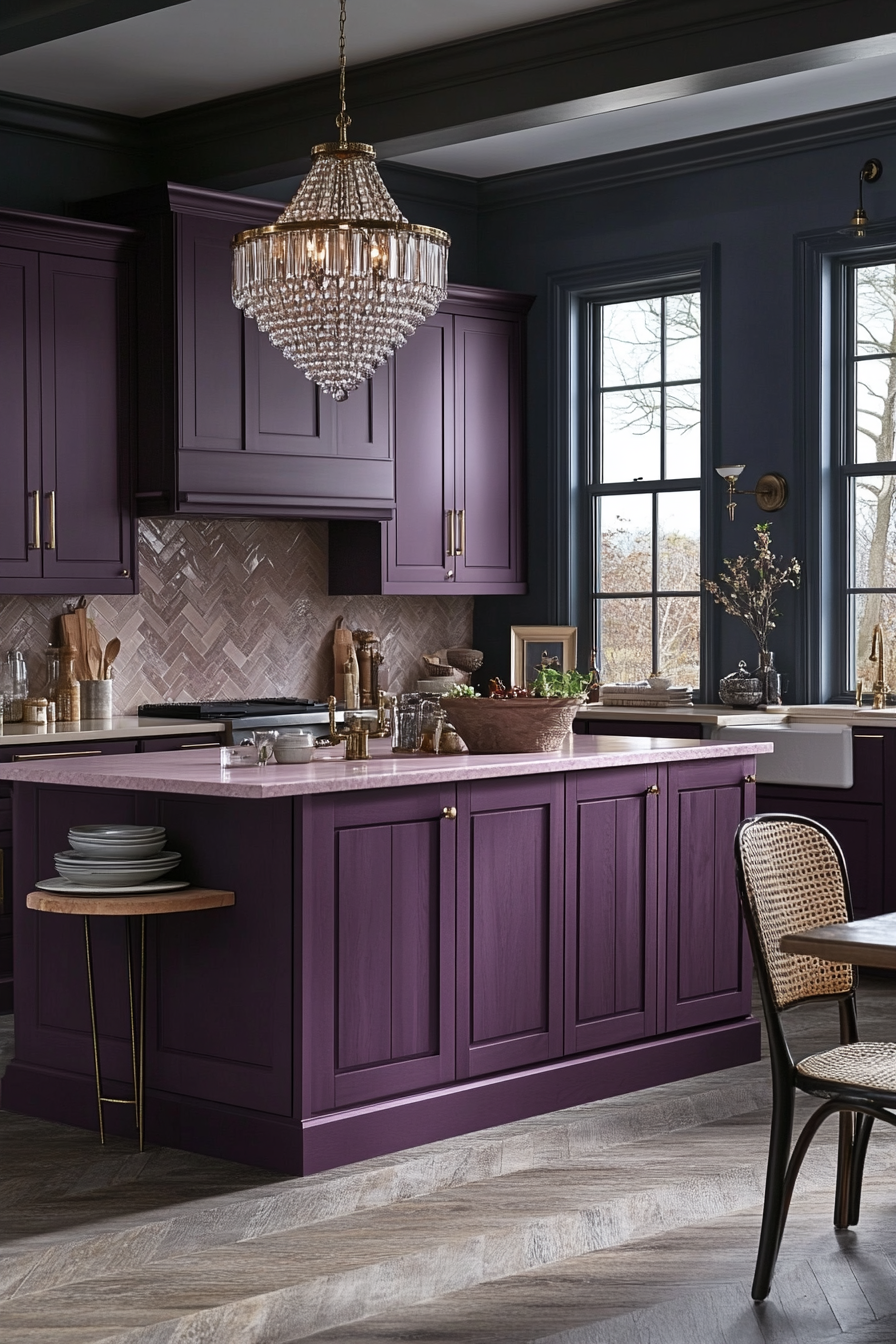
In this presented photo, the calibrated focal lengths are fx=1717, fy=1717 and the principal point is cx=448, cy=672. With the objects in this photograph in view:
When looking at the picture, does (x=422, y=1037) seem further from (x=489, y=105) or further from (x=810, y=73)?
(x=810, y=73)

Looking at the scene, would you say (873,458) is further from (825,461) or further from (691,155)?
(691,155)

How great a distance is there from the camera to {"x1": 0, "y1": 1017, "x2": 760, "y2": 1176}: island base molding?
390cm

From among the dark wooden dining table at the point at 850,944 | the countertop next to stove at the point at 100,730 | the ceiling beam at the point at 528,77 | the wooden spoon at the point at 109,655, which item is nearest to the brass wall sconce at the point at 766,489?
the ceiling beam at the point at 528,77

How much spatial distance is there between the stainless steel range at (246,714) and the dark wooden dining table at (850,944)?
3.50 metres

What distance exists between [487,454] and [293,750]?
349cm

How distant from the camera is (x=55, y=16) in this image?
16.1ft

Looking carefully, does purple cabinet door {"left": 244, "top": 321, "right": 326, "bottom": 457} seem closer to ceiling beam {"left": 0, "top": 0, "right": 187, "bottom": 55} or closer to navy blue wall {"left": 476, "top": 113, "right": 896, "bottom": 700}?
navy blue wall {"left": 476, "top": 113, "right": 896, "bottom": 700}

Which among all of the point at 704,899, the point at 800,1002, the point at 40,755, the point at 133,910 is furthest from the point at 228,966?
the point at 40,755

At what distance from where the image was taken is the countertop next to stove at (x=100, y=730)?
561 cm

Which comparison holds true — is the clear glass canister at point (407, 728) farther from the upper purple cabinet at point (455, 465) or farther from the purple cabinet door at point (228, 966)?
the upper purple cabinet at point (455, 465)

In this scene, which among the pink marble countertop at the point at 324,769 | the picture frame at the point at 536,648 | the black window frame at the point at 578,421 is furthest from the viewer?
the picture frame at the point at 536,648

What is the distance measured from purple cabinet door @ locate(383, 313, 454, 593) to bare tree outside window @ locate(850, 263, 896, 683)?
5.63 feet

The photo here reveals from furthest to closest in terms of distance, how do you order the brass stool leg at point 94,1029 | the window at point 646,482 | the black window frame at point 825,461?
the window at point 646,482 → the black window frame at point 825,461 → the brass stool leg at point 94,1029

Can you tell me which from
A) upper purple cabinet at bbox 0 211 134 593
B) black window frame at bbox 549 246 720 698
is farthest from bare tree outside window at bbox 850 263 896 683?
upper purple cabinet at bbox 0 211 134 593
